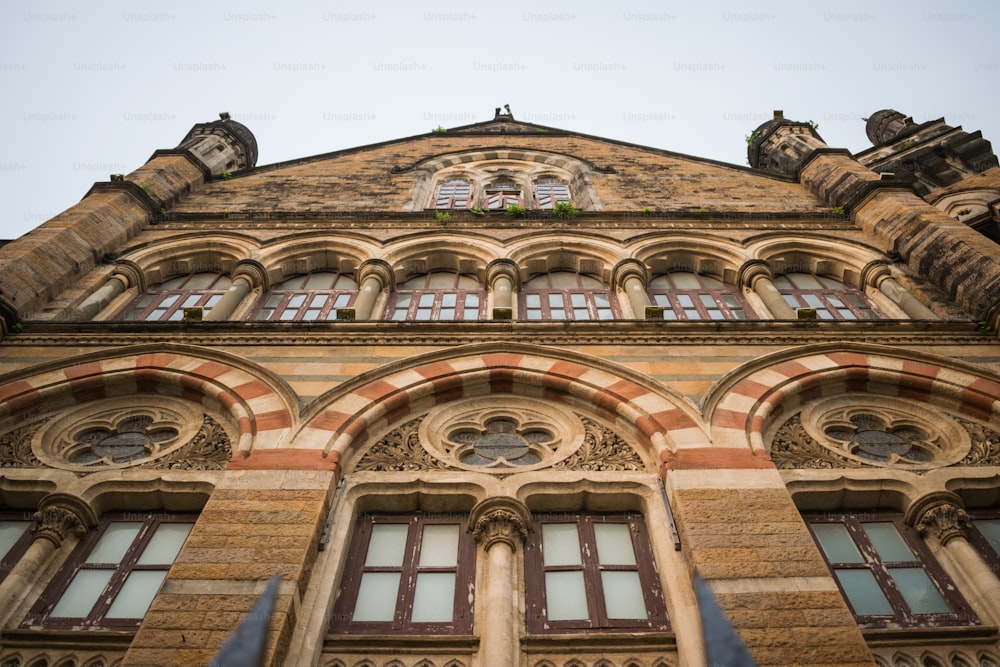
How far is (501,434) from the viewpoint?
7.87 m

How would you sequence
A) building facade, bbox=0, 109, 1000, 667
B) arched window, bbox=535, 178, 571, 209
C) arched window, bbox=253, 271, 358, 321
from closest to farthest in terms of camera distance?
building facade, bbox=0, 109, 1000, 667, arched window, bbox=253, 271, 358, 321, arched window, bbox=535, 178, 571, 209

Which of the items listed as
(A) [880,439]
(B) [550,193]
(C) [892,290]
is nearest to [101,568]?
(A) [880,439]

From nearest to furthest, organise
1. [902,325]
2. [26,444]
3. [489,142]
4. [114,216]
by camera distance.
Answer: [26,444]
[902,325]
[114,216]
[489,142]

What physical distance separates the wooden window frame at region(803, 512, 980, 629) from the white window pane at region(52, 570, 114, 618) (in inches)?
232

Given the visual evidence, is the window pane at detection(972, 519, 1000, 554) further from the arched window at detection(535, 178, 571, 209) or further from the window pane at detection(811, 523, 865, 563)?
the arched window at detection(535, 178, 571, 209)

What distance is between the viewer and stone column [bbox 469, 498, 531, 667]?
5414mm

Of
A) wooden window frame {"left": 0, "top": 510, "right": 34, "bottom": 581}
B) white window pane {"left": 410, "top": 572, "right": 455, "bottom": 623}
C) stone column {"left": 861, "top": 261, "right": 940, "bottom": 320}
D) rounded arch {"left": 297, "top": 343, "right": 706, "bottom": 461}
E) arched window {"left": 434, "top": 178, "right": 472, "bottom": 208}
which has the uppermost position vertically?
arched window {"left": 434, "top": 178, "right": 472, "bottom": 208}

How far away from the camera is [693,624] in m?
5.54

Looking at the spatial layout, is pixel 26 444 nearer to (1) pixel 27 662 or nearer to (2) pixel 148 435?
(2) pixel 148 435

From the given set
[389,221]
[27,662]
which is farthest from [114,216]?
[27,662]

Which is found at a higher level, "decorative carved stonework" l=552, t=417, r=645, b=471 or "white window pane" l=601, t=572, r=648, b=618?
"decorative carved stonework" l=552, t=417, r=645, b=471

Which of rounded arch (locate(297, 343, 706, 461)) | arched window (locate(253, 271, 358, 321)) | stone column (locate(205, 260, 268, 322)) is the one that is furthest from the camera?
arched window (locate(253, 271, 358, 321))

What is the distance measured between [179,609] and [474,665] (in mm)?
2111

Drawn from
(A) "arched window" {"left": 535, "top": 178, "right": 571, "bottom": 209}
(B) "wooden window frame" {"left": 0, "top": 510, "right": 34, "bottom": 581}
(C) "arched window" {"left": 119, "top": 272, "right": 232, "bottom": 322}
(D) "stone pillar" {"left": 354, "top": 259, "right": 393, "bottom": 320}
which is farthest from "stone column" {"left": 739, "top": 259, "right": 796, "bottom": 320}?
(B) "wooden window frame" {"left": 0, "top": 510, "right": 34, "bottom": 581}
